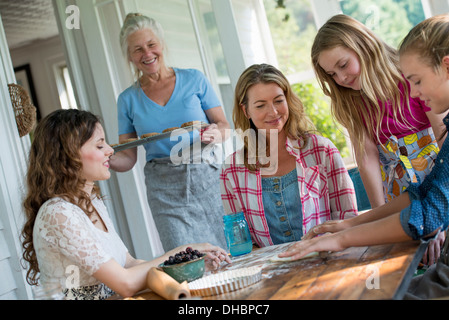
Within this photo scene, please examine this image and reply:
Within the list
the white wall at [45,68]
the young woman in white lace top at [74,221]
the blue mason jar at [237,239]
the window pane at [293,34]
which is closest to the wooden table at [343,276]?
the young woman in white lace top at [74,221]

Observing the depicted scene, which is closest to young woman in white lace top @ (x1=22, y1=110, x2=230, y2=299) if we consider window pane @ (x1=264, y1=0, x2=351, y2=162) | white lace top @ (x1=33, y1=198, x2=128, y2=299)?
white lace top @ (x1=33, y1=198, x2=128, y2=299)

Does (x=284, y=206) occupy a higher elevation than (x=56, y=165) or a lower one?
lower

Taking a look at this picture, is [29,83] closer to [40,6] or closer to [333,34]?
[40,6]

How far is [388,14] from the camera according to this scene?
4.68 m

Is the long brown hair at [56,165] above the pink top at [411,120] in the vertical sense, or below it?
above

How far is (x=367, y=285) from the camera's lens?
1081 mm

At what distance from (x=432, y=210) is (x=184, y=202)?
161 cm

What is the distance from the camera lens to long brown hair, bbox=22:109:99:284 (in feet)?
5.82

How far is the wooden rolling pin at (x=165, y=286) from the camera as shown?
1.30m

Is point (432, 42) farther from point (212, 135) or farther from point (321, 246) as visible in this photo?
point (212, 135)

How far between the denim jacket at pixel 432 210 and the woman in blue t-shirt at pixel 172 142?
142 cm

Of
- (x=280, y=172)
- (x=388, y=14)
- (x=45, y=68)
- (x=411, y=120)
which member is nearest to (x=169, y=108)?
(x=280, y=172)

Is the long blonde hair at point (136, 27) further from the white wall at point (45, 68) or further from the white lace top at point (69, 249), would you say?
the white wall at point (45, 68)

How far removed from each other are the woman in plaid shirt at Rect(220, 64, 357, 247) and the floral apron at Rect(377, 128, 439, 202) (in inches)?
7.5
